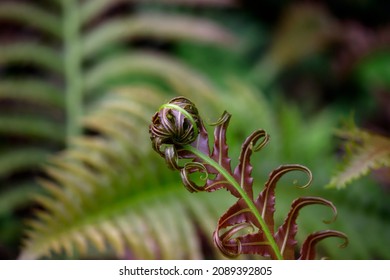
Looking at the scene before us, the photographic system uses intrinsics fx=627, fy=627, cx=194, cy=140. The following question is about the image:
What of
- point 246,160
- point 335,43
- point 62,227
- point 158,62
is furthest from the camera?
point 335,43

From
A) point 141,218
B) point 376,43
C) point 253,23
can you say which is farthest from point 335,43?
point 141,218

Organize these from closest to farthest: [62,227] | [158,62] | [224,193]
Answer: [62,227] < [224,193] < [158,62]

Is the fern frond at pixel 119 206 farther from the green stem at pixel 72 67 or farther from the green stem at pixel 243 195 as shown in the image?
the green stem at pixel 243 195

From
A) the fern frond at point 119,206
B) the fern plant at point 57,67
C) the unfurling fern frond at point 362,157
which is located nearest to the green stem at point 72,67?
the fern plant at point 57,67

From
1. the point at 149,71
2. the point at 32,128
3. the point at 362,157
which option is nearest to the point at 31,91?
the point at 32,128

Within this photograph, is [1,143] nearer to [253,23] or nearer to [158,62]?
[158,62]

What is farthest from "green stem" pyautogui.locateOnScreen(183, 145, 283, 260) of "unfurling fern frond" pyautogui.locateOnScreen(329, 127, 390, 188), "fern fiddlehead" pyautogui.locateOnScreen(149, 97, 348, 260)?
"unfurling fern frond" pyautogui.locateOnScreen(329, 127, 390, 188)

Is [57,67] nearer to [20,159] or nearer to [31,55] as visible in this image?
[31,55]
